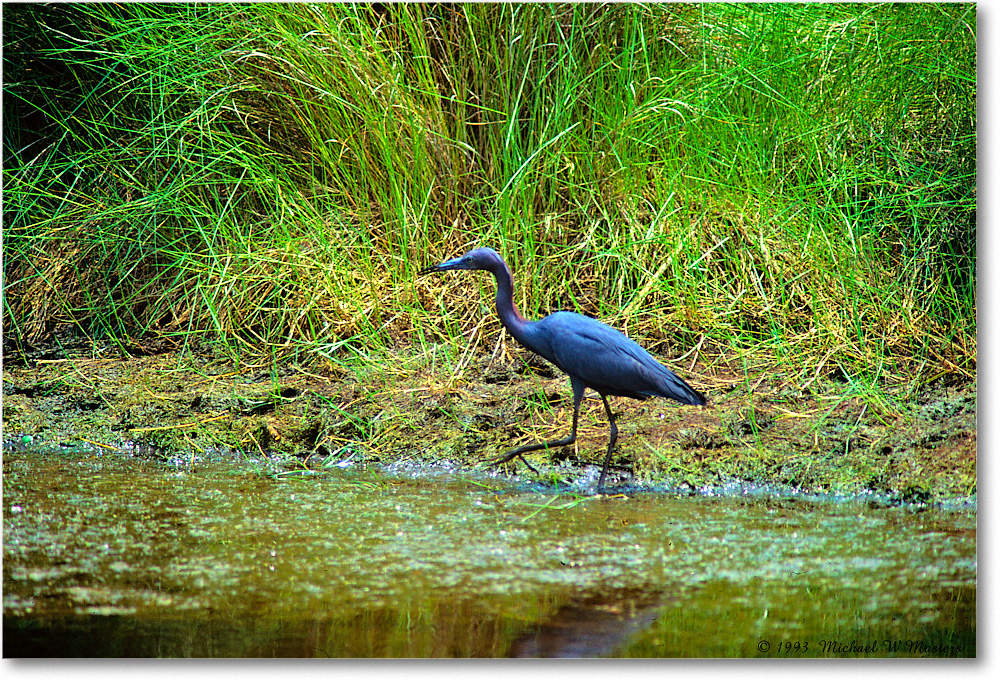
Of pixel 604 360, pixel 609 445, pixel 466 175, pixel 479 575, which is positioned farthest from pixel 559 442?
pixel 466 175

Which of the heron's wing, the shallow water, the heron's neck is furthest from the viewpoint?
the heron's neck

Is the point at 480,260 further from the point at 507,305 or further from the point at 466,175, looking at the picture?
the point at 466,175

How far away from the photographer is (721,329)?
346 centimetres

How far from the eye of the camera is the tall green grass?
3.41 meters

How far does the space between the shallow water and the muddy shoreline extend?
0.56 ft

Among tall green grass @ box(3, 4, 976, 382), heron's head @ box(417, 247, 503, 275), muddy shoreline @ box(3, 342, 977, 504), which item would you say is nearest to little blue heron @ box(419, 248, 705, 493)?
heron's head @ box(417, 247, 503, 275)

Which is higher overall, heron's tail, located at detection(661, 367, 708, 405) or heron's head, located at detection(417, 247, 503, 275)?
heron's head, located at detection(417, 247, 503, 275)

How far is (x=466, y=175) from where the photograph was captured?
12.3ft

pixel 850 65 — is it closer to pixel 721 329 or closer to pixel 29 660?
pixel 721 329

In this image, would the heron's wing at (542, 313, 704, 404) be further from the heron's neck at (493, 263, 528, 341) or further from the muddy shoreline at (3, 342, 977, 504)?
the muddy shoreline at (3, 342, 977, 504)

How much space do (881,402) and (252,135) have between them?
2.32 m

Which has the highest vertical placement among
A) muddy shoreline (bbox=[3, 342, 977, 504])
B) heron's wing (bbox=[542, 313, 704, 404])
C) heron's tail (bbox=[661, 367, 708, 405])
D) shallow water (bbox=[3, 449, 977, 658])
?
heron's wing (bbox=[542, 313, 704, 404])

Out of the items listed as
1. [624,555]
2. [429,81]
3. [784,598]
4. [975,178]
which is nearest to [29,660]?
[624,555]

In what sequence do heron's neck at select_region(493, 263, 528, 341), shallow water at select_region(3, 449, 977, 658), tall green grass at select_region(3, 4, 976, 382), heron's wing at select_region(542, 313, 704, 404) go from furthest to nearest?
tall green grass at select_region(3, 4, 976, 382), heron's neck at select_region(493, 263, 528, 341), heron's wing at select_region(542, 313, 704, 404), shallow water at select_region(3, 449, 977, 658)
